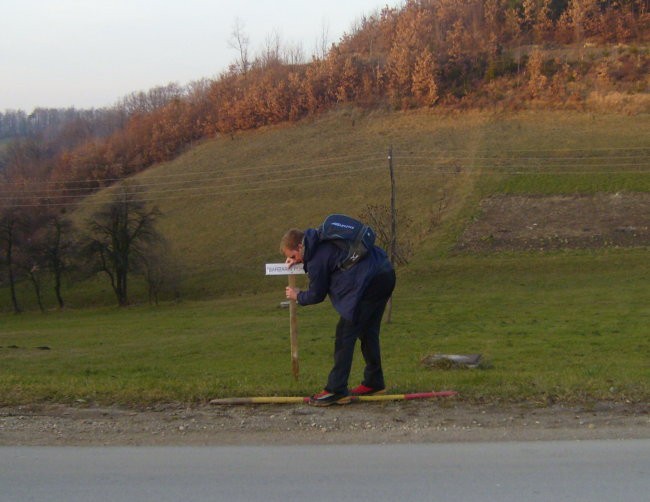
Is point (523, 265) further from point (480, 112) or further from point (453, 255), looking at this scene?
point (480, 112)

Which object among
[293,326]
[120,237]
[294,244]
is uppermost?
[294,244]

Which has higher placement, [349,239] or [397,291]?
[349,239]

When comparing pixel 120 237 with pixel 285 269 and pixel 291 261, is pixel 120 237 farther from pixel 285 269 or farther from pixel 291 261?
pixel 291 261

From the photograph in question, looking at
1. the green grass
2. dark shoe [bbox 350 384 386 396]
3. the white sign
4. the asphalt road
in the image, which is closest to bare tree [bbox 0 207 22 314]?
the green grass

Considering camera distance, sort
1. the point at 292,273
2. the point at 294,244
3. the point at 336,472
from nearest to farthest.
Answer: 1. the point at 336,472
2. the point at 294,244
3. the point at 292,273

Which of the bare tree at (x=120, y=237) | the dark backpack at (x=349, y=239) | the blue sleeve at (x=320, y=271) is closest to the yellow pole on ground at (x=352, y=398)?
the blue sleeve at (x=320, y=271)

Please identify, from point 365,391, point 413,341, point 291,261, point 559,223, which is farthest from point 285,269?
point 559,223

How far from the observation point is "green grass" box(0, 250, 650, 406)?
9359mm

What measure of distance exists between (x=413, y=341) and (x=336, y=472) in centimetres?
1922

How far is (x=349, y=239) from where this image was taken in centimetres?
811

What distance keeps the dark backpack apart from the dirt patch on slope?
4115cm

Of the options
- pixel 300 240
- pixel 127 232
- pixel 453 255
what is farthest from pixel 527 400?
pixel 127 232

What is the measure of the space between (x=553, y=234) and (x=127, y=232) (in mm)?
29765

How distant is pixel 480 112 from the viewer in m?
77.6
